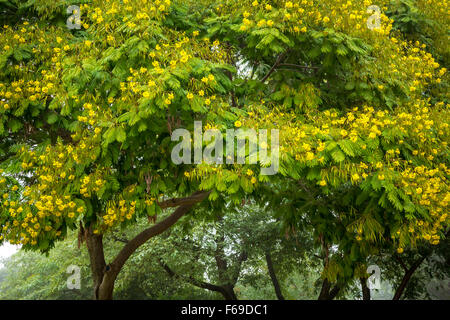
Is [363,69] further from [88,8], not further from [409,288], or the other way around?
[409,288]

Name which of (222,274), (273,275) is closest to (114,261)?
(222,274)

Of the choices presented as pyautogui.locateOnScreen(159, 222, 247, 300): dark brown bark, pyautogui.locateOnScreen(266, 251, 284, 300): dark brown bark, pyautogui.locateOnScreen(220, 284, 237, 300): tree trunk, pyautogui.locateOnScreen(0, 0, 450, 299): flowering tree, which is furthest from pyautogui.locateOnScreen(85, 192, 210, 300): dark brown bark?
pyautogui.locateOnScreen(220, 284, 237, 300): tree trunk

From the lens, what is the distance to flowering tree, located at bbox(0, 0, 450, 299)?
544 cm

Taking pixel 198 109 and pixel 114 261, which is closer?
pixel 198 109

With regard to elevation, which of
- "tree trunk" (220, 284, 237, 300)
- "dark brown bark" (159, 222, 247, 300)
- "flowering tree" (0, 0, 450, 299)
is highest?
"flowering tree" (0, 0, 450, 299)

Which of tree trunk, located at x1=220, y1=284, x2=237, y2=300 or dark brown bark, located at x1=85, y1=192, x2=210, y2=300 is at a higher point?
dark brown bark, located at x1=85, y1=192, x2=210, y2=300

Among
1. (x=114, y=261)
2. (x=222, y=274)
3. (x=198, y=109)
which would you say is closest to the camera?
(x=198, y=109)

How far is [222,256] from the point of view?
15578mm

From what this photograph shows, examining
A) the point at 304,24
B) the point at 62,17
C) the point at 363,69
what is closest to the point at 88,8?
the point at 62,17

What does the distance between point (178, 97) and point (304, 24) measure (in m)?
2.12

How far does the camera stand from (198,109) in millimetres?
5281

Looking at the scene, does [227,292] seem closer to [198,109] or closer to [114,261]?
[114,261]

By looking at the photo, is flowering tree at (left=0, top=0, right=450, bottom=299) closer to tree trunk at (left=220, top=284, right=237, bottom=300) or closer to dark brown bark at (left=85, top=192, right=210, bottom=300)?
dark brown bark at (left=85, top=192, right=210, bottom=300)

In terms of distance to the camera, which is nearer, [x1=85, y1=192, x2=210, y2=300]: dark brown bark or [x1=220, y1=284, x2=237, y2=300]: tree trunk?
[x1=85, y1=192, x2=210, y2=300]: dark brown bark
